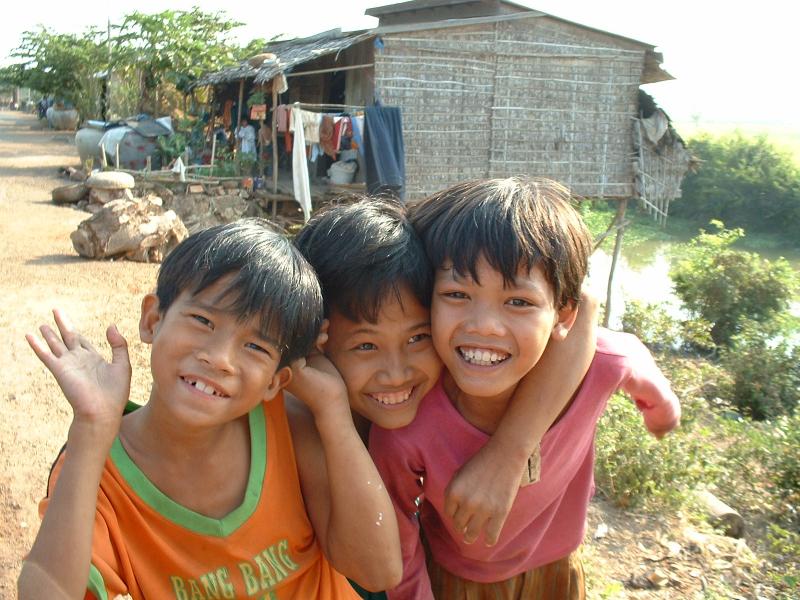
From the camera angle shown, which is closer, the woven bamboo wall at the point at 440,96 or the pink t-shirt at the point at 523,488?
the pink t-shirt at the point at 523,488

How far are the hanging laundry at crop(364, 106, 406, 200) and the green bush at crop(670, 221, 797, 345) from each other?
4.95 metres

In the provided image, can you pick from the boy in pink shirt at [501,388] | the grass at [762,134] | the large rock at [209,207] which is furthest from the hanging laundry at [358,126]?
the grass at [762,134]

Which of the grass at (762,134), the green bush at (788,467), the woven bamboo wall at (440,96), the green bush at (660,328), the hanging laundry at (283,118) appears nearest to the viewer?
the green bush at (788,467)

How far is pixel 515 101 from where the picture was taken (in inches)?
437

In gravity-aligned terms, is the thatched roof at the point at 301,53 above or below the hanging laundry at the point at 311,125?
above

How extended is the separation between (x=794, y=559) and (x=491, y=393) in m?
3.15

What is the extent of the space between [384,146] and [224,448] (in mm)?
8815

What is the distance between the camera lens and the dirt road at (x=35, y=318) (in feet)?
10.8

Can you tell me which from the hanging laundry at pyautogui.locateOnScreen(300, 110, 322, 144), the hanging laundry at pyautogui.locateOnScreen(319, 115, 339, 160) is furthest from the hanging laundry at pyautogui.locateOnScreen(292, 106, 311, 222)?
the hanging laundry at pyautogui.locateOnScreen(319, 115, 339, 160)

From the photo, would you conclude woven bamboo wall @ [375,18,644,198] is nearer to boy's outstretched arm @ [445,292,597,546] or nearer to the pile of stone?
the pile of stone

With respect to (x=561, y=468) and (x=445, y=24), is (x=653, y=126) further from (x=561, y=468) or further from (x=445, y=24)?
(x=561, y=468)

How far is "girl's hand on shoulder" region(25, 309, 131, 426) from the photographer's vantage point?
1.18 m

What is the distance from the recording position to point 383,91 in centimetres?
1013

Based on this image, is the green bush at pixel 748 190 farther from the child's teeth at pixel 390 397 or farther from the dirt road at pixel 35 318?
the child's teeth at pixel 390 397
